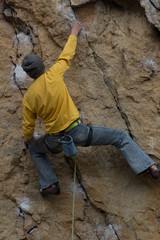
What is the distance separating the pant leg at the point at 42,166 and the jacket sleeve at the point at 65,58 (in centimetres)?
94

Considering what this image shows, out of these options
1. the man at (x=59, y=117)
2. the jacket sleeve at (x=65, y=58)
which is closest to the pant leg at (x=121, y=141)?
the man at (x=59, y=117)

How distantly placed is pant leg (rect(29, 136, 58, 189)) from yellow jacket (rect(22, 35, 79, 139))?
40cm

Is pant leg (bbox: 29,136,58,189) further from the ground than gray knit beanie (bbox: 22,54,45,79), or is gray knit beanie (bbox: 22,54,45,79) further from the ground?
gray knit beanie (bbox: 22,54,45,79)

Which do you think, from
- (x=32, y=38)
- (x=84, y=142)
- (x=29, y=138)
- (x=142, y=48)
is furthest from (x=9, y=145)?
(x=142, y=48)

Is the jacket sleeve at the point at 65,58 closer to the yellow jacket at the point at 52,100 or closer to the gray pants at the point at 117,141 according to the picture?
the yellow jacket at the point at 52,100

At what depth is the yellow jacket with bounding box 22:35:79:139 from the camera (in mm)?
3641

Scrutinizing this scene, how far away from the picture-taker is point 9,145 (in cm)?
436

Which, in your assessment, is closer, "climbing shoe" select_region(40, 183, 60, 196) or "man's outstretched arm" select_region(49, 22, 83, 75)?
"man's outstretched arm" select_region(49, 22, 83, 75)

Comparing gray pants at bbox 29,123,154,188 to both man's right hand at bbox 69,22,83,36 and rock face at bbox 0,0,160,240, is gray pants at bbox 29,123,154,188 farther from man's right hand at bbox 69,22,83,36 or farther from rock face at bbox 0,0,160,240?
man's right hand at bbox 69,22,83,36

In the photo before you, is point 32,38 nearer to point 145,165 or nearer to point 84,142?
point 84,142

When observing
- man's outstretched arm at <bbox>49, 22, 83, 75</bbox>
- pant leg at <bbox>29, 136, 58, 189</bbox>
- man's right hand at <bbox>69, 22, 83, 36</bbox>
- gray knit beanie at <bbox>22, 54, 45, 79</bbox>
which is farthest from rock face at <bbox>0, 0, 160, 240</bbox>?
gray knit beanie at <bbox>22, 54, 45, 79</bbox>

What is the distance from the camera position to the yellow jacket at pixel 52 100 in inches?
143

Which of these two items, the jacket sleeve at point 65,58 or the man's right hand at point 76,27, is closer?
the jacket sleeve at point 65,58

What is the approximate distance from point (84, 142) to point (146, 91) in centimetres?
104
